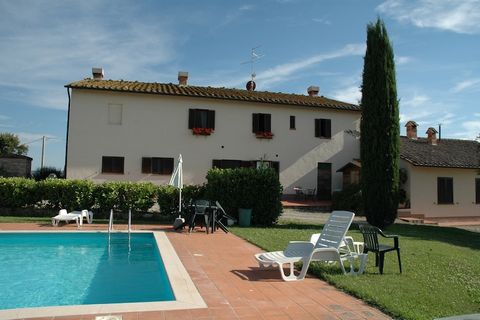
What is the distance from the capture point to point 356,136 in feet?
89.6

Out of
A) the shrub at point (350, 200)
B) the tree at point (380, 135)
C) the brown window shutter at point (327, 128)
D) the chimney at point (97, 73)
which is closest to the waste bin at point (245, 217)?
the tree at point (380, 135)

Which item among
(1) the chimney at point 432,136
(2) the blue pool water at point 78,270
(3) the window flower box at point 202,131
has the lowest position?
(2) the blue pool water at point 78,270

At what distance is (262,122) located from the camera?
25562 mm

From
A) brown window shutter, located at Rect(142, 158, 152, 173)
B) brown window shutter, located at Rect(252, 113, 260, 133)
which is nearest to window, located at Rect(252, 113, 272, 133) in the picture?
brown window shutter, located at Rect(252, 113, 260, 133)

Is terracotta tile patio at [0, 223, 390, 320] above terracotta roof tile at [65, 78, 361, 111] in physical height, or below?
below

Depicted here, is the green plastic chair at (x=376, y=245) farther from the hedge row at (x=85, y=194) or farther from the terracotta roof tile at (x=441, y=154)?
the terracotta roof tile at (x=441, y=154)

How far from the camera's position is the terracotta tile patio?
183 inches

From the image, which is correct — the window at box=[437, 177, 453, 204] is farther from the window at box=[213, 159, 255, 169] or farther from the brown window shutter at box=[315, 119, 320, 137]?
the window at box=[213, 159, 255, 169]

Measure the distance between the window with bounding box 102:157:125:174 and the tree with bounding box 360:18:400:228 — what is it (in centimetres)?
1348

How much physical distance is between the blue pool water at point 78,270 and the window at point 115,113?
39.4 ft

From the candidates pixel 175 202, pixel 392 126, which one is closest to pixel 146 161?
pixel 175 202

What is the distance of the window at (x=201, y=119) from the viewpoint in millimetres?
24267

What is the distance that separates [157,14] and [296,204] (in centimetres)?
1449

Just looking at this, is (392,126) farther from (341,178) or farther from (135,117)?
(135,117)
